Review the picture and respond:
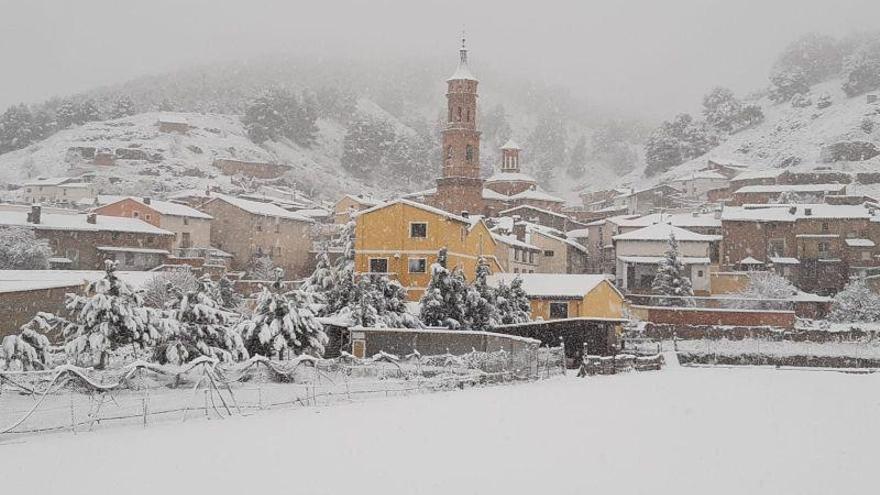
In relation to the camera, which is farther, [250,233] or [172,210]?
[250,233]

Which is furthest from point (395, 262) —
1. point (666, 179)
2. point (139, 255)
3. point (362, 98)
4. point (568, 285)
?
point (362, 98)

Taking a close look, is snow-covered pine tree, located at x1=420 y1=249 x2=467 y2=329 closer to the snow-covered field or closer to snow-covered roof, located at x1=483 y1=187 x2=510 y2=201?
the snow-covered field

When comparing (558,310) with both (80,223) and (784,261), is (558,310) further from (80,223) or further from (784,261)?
(80,223)

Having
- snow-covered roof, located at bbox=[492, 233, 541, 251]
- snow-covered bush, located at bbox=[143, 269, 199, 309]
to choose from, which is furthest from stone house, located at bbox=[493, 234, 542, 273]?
snow-covered bush, located at bbox=[143, 269, 199, 309]

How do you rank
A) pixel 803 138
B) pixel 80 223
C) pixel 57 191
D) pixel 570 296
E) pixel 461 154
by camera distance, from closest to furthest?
pixel 570 296 < pixel 80 223 < pixel 461 154 < pixel 57 191 < pixel 803 138

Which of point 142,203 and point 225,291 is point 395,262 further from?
point 142,203

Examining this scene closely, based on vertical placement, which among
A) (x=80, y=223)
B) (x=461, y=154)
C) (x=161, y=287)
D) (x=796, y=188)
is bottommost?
(x=161, y=287)

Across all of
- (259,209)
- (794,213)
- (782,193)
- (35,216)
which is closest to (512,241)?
(259,209)

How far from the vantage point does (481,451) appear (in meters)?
11.1

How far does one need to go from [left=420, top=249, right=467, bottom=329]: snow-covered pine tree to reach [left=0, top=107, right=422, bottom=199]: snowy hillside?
55.4 m

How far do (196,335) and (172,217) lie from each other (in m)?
40.9

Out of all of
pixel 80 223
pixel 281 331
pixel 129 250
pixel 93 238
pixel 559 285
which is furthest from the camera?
pixel 129 250

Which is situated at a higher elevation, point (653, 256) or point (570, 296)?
point (653, 256)

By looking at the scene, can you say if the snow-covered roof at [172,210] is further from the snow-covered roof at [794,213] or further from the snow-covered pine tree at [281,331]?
the snow-covered pine tree at [281,331]
